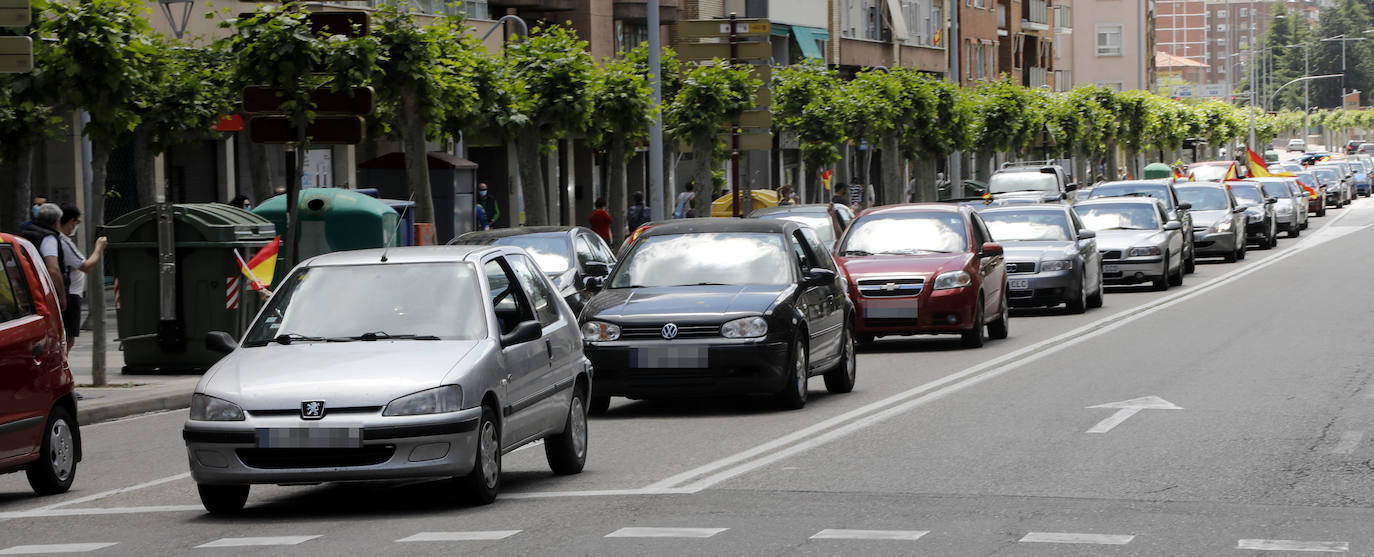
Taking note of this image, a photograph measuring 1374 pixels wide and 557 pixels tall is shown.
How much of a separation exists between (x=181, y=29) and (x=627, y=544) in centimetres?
2807

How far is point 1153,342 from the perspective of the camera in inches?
859

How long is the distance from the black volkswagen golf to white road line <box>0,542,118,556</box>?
6158 mm

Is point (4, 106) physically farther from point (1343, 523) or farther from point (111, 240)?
point (1343, 523)

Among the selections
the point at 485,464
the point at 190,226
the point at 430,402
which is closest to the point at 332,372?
the point at 430,402

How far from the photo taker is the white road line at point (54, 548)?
30.9ft

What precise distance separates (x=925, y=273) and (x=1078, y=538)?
12.6 meters

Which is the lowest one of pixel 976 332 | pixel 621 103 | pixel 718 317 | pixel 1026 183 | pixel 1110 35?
pixel 976 332

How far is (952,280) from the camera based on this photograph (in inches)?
848

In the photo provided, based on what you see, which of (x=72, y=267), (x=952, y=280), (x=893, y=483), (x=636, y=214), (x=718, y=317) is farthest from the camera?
(x=636, y=214)

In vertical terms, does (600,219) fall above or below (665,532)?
above

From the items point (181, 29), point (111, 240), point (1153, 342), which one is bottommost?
point (1153, 342)

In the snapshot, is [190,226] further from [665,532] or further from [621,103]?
[621,103]

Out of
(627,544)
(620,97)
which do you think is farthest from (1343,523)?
(620,97)

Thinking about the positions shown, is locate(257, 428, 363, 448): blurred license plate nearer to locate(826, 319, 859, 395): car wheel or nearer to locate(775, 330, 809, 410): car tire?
locate(775, 330, 809, 410): car tire
